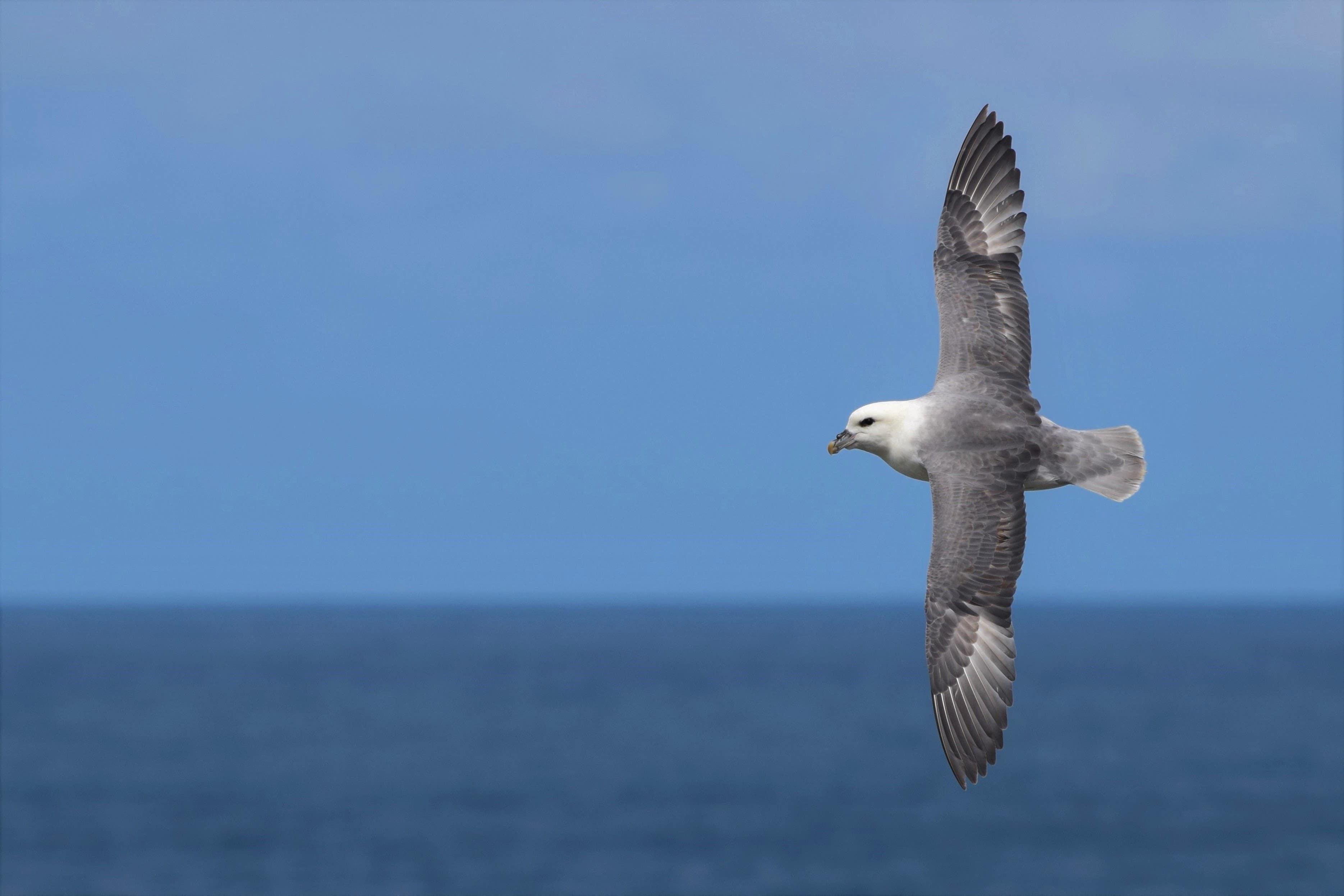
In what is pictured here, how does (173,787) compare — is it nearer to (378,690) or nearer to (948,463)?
(378,690)

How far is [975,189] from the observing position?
1218 centimetres

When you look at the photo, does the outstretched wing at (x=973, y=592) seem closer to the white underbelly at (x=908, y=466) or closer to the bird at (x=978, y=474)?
the bird at (x=978, y=474)

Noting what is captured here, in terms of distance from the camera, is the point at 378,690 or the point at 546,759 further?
the point at 378,690

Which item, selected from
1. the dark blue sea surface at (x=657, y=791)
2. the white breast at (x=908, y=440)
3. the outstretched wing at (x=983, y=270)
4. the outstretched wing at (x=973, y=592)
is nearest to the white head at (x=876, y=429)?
the white breast at (x=908, y=440)

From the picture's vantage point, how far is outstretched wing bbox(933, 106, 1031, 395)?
36.7ft

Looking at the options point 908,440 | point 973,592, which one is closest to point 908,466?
point 908,440

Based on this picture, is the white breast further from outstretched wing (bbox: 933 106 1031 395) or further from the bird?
outstretched wing (bbox: 933 106 1031 395)

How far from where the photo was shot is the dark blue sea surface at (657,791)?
227ft

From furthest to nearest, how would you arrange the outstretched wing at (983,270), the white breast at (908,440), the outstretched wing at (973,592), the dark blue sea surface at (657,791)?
the dark blue sea surface at (657,791) < the outstretched wing at (983,270) < the white breast at (908,440) < the outstretched wing at (973,592)

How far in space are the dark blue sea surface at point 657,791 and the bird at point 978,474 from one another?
191 feet

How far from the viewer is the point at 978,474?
10.0m

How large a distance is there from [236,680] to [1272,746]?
331 ft

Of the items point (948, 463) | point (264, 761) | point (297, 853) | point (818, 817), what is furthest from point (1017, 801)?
point (948, 463)

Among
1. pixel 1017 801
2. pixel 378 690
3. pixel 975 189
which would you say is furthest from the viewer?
pixel 378 690
